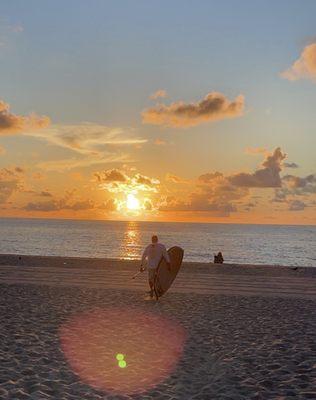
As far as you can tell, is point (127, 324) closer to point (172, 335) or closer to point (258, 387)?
point (172, 335)

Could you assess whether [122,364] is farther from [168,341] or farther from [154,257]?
[154,257]

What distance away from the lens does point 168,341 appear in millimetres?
11391

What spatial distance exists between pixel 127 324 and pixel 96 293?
6245 millimetres

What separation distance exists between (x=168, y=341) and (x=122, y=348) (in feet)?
3.96

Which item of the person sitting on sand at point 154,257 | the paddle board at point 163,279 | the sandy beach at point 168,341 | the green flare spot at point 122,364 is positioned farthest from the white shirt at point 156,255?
the green flare spot at point 122,364

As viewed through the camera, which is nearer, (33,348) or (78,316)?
(33,348)

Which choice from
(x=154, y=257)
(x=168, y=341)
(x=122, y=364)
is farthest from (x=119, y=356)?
(x=154, y=257)

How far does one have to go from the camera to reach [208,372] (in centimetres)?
908

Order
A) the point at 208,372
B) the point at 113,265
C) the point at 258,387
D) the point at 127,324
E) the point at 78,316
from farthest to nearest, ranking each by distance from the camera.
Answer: the point at 113,265
the point at 78,316
the point at 127,324
the point at 208,372
the point at 258,387

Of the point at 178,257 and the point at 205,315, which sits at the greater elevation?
the point at 178,257

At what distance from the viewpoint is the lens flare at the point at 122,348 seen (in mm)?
8609

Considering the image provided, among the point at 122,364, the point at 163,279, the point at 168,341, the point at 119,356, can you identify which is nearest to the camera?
the point at 122,364

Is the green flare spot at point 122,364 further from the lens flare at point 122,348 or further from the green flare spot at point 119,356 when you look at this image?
the green flare spot at point 119,356

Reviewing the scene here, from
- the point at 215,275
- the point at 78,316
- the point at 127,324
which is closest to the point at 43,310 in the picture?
the point at 78,316
